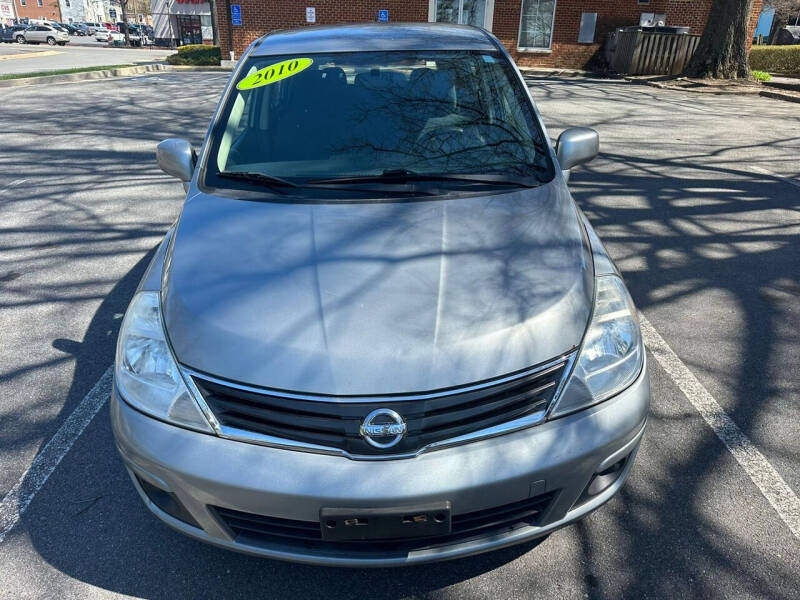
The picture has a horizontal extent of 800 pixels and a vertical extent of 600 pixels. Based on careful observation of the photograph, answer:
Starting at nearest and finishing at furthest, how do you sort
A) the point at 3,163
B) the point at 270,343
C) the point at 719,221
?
the point at 270,343, the point at 719,221, the point at 3,163

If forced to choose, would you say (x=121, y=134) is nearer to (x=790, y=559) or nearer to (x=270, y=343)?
(x=270, y=343)

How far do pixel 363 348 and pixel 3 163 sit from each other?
785 centimetres

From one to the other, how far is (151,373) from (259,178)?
1115 mm

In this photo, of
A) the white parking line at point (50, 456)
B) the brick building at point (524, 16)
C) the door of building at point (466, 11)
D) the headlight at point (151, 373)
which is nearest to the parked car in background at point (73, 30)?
the brick building at point (524, 16)

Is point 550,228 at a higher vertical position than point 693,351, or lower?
higher

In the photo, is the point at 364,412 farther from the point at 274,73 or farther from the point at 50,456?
the point at 274,73

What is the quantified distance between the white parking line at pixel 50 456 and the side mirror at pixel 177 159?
1.20 meters

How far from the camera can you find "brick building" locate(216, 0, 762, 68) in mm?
21750

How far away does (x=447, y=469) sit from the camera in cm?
174

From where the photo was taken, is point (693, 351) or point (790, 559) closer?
point (790, 559)

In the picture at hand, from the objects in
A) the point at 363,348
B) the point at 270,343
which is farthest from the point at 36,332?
the point at 363,348

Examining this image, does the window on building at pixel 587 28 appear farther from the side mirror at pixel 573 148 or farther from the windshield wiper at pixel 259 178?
the windshield wiper at pixel 259 178

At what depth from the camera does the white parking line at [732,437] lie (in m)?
2.41

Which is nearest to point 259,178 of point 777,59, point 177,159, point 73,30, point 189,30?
point 177,159
